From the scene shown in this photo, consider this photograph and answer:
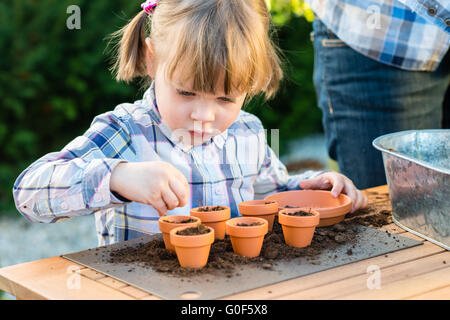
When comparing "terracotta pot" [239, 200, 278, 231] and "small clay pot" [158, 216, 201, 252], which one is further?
"terracotta pot" [239, 200, 278, 231]

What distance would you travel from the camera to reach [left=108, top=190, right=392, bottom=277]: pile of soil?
1199 millimetres

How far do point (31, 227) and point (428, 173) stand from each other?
11.3 feet

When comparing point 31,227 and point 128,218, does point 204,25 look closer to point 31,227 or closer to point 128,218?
point 128,218

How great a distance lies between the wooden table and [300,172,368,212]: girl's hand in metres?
0.41

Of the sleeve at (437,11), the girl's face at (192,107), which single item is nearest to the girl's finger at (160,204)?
the girl's face at (192,107)

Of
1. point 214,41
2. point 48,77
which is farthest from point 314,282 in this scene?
point 48,77

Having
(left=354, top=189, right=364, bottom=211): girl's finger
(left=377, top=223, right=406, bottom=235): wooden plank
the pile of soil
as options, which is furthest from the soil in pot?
(left=354, top=189, right=364, bottom=211): girl's finger

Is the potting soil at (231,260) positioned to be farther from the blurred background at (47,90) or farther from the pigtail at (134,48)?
the blurred background at (47,90)

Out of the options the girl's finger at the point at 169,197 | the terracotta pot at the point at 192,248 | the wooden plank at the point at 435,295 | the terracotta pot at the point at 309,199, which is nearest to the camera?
the wooden plank at the point at 435,295

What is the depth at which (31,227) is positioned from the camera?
4156mm

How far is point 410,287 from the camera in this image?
1.11 metres

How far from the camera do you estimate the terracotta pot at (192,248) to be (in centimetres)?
117

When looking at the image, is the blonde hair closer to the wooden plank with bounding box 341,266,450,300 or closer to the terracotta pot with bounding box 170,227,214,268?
the terracotta pot with bounding box 170,227,214,268

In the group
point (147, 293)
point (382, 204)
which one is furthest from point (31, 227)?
point (147, 293)
